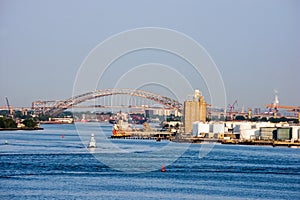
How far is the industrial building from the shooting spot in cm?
6074

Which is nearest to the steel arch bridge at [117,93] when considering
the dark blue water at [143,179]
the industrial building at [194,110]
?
the industrial building at [194,110]

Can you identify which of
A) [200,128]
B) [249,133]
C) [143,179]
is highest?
[200,128]

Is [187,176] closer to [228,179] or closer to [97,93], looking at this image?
[228,179]

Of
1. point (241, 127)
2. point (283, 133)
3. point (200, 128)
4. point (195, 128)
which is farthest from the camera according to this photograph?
point (195, 128)

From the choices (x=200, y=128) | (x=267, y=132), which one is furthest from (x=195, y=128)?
(x=267, y=132)

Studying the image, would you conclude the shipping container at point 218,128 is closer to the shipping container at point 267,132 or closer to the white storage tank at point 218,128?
the white storage tank at point 218,128

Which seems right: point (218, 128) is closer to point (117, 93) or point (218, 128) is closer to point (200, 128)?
point (200, 128)

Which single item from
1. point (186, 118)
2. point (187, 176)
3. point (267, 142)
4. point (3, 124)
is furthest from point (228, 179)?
Answer: point (3, 124)

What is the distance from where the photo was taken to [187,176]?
22.9 m

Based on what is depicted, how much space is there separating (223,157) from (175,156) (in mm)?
Result: 1897

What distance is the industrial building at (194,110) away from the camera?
6074 cm

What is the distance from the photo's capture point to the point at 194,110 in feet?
203

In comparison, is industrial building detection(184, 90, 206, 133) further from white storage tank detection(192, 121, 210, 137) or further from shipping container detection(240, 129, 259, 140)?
shipping container detection(240, 129, 259, 140)

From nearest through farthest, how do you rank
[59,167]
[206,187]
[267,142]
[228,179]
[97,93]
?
[206,187] → [228,179] → [59,167] → [267,142] → [97,93]
